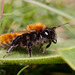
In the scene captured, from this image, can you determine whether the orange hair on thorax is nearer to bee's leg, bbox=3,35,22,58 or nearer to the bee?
the bee

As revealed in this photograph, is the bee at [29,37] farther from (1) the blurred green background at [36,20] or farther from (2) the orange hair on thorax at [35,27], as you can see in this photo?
(1) the blurred green background at [36,20]

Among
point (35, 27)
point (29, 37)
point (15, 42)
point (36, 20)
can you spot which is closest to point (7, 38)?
point (15, 42)

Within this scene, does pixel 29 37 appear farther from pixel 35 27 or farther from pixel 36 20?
pixel 36 20

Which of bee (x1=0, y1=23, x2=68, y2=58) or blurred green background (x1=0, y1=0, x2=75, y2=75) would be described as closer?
bee (x1=0, y1=23, x2=68, y2=58)

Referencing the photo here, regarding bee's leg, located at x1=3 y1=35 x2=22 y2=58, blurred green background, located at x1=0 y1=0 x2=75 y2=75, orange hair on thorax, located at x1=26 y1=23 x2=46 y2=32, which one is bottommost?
blurred green background, located at x1=0 y1=0 x2=75 y2=75

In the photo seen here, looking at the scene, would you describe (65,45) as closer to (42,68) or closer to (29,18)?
(42,68)

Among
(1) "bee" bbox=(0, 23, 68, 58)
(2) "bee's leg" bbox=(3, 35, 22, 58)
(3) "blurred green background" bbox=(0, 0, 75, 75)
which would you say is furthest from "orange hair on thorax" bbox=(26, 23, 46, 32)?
(3) "blurred green background" bbox=(0, 0, 75, 75)
